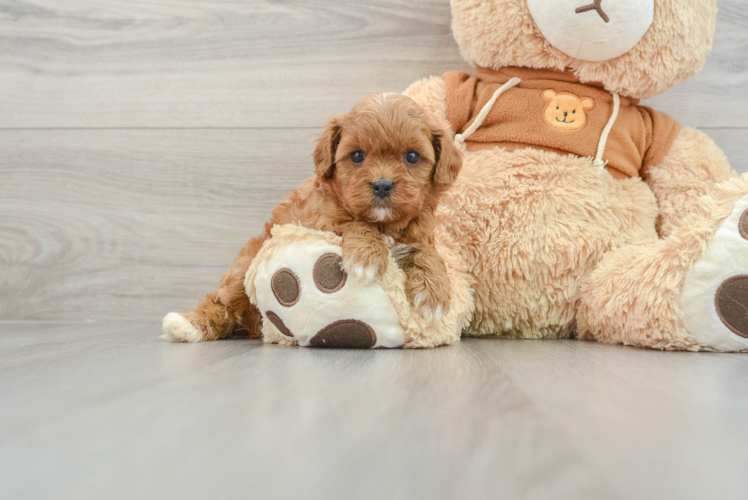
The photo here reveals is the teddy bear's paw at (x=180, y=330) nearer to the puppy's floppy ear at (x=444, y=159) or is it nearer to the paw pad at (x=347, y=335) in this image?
the paw pad at (x=347, y=335)

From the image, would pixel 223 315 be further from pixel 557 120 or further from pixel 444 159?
pixel 557 120

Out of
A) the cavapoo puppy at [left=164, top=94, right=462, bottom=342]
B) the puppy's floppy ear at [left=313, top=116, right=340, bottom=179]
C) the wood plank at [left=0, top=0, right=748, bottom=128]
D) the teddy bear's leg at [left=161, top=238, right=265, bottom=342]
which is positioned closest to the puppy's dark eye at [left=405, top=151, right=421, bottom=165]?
the cavapoo puppy at [left=164, top=94, right=462, bottom=342]

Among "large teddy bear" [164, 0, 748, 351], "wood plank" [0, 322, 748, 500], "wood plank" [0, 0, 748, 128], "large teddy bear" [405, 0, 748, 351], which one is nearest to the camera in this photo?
"wood plank" [0, 322, 748, 500]

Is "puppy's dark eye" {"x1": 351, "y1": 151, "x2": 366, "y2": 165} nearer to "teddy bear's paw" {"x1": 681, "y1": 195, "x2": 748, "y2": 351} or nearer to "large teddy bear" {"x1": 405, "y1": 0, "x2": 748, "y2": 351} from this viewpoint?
"large teddy bear" {"x1": 405, "y1": 0, "x2": 748, "y2": 351}

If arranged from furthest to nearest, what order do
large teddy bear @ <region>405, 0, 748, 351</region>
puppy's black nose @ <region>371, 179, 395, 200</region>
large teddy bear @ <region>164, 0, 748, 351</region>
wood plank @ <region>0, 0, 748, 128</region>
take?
1. wood plank @ <region>0, 0, 748, 128</region>
2. large teddy bear @ <region>405, 0, 748, 351</region>
3. large teddy bear @ <region>164, 0, 748, 351</region>
4. puppy's black nose @ <region>371, 179, 395, 200</region>

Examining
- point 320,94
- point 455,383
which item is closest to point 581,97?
point 320,94

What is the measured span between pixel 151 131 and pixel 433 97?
2.60 feet

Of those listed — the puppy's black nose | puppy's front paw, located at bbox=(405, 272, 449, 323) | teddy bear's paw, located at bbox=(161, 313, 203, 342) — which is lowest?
teddy bear's paw, located at bbox=(161, 313, 203, 342)

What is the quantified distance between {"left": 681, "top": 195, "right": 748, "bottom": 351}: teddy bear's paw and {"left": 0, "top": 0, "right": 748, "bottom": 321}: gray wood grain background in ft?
2.76

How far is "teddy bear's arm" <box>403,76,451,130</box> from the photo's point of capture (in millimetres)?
1181

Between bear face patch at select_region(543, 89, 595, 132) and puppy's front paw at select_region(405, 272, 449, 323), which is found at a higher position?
bear face patch at select_region(543, 89, 595, 132)

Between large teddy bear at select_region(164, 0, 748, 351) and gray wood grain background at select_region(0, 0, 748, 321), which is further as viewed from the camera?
gray wood grain background at select_region(0, 0, 748, 321)

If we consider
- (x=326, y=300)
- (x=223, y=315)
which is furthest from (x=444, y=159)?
(x=223, y=315)

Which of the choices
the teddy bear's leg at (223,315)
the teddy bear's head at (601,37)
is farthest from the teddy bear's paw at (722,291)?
the teddy bear's leg at (223,315)
